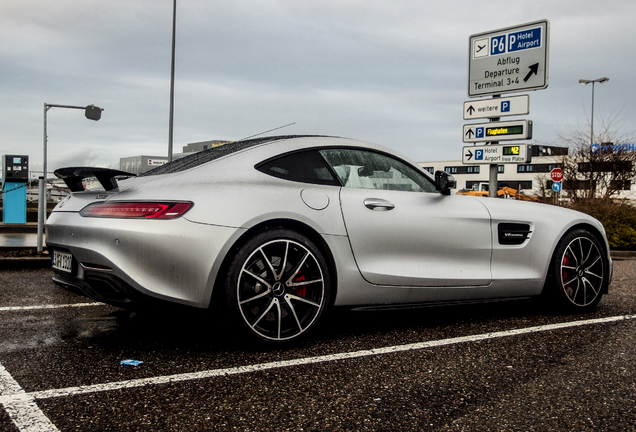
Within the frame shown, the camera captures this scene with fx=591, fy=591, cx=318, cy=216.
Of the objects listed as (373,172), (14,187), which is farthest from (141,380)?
(14,187)

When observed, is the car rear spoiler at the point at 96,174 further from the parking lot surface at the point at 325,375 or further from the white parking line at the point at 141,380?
the white parking line at the point at 141,380

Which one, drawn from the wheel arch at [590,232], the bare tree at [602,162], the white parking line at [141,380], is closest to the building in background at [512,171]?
the bare tree at [602,162]

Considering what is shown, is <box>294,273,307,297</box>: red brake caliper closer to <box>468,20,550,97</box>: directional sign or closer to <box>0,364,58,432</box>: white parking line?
<box>0,364,58,432</box>: white parking line

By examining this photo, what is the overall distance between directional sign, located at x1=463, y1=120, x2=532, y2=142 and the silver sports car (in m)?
6.94

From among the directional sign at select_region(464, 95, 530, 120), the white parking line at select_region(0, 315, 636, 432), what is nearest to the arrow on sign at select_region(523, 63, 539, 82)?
the directional sign at select_region(464, 95, 530, 120)

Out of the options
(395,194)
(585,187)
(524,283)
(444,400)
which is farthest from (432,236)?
(585,187)

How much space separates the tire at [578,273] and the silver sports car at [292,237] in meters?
0.02

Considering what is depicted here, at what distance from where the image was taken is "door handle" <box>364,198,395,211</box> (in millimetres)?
3796

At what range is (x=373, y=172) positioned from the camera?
4031 mm

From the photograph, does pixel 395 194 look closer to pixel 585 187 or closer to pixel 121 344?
pixel 121 344

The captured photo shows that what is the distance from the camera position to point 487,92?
1162 centimetres

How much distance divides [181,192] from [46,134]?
83.5ft

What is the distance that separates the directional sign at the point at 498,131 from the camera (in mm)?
11062

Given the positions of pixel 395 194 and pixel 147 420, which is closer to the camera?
pixel 147 420
